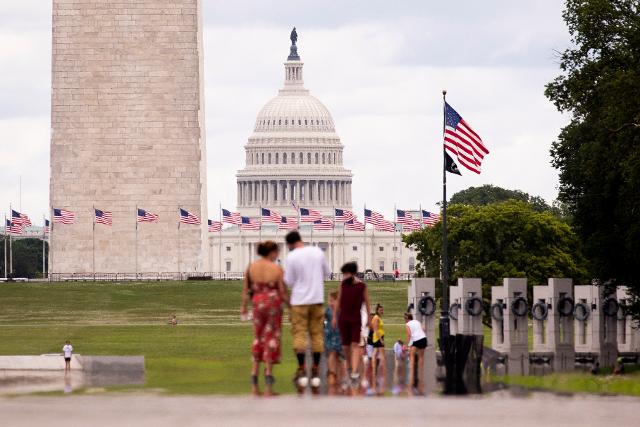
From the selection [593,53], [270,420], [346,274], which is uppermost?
[593,53]

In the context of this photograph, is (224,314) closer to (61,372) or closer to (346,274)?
(61,372)

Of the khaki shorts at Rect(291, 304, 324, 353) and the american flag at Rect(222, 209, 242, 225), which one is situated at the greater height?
the american flag at Rect(222, 209, 242, 225)

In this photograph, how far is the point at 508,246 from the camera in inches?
3273

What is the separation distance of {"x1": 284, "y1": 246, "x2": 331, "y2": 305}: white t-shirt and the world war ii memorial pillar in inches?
3642

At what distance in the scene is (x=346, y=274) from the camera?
887 inches

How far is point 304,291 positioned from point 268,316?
0.56m

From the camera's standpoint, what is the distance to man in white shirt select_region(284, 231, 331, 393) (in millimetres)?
20891

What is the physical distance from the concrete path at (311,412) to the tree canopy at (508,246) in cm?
5893

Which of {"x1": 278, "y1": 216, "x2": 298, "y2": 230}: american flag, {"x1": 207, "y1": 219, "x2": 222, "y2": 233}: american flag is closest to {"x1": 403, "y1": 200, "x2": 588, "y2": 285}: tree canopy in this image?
{"x1": 207, "y1": 219, "x2": 222, "y2": 233}: american flag

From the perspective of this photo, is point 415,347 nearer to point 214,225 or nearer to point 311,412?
point 311,412

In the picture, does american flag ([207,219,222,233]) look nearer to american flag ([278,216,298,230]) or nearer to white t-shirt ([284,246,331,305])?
american flag ([278,216,298,230])

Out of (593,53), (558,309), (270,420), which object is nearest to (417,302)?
(558,309)

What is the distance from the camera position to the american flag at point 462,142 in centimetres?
4906

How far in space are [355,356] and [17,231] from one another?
312 ft
